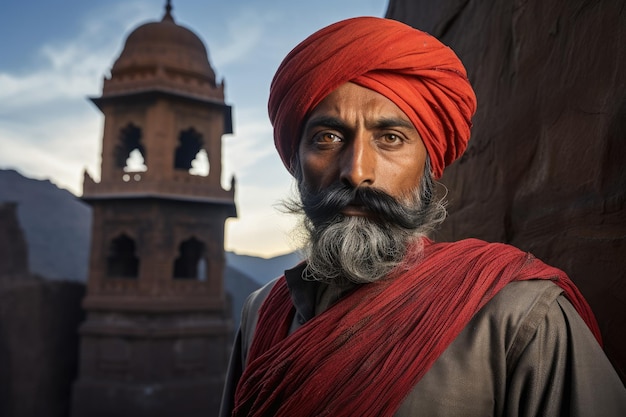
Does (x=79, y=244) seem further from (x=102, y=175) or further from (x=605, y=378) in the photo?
(x=605, y=378)

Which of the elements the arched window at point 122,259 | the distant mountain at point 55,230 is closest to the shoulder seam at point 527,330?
the arched window at point 122,259

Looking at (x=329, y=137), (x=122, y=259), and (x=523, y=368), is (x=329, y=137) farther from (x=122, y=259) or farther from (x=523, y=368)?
(x=122, y=259)

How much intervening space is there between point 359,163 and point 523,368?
660 mm

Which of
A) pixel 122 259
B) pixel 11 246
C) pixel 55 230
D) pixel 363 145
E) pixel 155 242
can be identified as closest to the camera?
pixel 363 145

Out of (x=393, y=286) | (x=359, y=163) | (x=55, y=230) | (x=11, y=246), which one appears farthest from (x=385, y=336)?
(x=55, y=230)

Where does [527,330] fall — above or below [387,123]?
below

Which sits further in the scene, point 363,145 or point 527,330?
point 363,145

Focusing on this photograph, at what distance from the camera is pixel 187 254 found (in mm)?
13633

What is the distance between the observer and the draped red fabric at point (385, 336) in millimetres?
1033

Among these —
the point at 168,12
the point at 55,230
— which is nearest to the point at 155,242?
the point at 168,12

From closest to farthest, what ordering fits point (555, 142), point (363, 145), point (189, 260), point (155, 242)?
point (363, 145)
point (555, 142)
point (155, 242)
point (189, 260)

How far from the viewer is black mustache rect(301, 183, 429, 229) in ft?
4.17

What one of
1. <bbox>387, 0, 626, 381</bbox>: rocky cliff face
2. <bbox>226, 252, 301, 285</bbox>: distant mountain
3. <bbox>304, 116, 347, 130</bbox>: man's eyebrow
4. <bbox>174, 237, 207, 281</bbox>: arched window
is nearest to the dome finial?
<bbox>174, 237, 207, 281</bbox>: arched window

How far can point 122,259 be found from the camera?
42.1 feet
